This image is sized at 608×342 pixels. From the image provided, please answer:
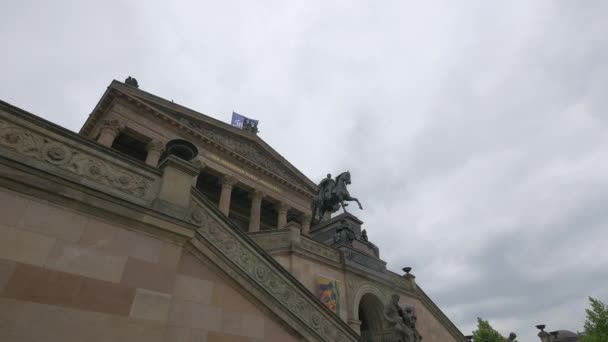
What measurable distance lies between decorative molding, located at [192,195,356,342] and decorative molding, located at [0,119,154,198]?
1.24m

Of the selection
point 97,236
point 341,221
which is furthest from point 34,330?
point 341,221

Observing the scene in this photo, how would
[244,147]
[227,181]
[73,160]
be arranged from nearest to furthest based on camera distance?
[73,160], [227,181], [244,147]

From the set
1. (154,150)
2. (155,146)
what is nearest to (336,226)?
(154,150)

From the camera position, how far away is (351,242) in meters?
19.1

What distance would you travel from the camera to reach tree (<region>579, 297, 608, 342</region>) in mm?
27156

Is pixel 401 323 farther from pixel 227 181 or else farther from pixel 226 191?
pixel 227 181

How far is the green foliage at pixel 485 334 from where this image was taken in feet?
116

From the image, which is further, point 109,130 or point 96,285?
point 109,130

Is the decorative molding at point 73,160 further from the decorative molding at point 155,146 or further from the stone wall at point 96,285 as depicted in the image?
the decorative molding at point 155,146

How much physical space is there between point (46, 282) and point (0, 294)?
468mm

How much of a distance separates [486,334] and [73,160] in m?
42.2

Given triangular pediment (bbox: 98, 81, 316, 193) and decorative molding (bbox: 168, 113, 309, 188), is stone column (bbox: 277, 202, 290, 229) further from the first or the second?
decorative molding (bbox: 168, 113, 309, 188)

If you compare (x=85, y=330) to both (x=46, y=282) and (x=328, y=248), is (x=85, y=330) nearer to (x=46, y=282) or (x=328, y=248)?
(x=46, y=282)

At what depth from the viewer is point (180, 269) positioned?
608 cm
